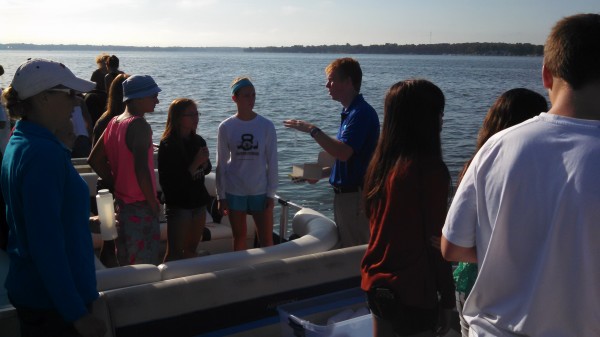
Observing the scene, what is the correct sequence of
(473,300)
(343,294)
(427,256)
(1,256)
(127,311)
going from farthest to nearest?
1. (343,294)
2. (127,311)
3. (1,256)
4. (427,256)
5. (473,300)

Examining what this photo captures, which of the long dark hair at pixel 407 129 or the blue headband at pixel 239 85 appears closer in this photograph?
the long dark hair at pixel 407 129

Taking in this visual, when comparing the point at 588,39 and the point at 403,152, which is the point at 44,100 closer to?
the point at 403,152

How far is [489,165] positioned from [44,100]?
124 cm

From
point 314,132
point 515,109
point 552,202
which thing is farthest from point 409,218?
point 314,132

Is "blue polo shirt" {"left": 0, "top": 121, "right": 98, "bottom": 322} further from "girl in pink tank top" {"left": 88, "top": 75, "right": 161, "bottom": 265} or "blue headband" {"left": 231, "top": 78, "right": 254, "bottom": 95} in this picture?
"blue headband" {"left": 231, "top": 78, "right": 254, "bottom": 95}

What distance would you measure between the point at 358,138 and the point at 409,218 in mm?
1201

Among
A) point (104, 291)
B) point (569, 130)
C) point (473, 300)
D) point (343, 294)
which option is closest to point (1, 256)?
point (104, 291)

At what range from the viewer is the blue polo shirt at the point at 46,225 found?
1564 millimetres

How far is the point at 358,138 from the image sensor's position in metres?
2.97

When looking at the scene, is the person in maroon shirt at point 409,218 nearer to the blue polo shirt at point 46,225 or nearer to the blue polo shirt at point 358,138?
the blue polo shirt at point 46,225

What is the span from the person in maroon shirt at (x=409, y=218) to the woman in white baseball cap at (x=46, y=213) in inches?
33.9

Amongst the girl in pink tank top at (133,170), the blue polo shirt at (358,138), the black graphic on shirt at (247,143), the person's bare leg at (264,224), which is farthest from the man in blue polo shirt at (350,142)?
the girl in pink tank top at (133,170)

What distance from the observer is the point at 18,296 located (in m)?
1.67

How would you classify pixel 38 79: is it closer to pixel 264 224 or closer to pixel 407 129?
pixel 407 129
